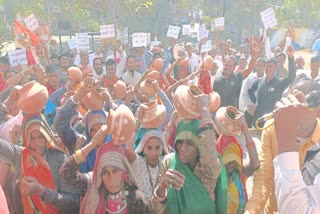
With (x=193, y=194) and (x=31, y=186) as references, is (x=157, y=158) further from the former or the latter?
(x=31, y=186)

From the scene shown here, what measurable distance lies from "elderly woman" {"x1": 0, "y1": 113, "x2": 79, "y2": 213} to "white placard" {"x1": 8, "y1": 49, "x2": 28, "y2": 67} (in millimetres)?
4171

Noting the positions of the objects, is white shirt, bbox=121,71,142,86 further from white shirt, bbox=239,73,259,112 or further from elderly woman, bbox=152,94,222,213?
elderly woman, bbox=152,94,222,213

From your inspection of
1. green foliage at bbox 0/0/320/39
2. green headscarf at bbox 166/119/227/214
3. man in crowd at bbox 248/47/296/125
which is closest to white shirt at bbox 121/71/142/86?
man in crowd at bbox 248/47/296/125

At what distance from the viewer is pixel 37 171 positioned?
2748mm

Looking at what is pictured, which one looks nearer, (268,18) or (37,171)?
(37,171)

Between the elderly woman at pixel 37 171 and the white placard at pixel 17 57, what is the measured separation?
417 centimetres

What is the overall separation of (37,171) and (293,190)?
1809 millimetres

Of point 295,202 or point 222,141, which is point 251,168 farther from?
point 295,202

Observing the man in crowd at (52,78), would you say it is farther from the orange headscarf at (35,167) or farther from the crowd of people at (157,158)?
the orange headscarf at (35,167)

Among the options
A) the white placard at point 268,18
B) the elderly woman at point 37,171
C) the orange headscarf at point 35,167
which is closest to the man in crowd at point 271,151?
the elderly woman at point 37,171

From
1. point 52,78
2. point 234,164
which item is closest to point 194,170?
point 234,164

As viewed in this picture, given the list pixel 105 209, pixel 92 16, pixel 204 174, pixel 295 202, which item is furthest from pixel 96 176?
pixel 92 16

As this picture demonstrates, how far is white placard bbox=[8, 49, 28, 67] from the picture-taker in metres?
6.64

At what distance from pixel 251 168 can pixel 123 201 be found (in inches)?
36.8
